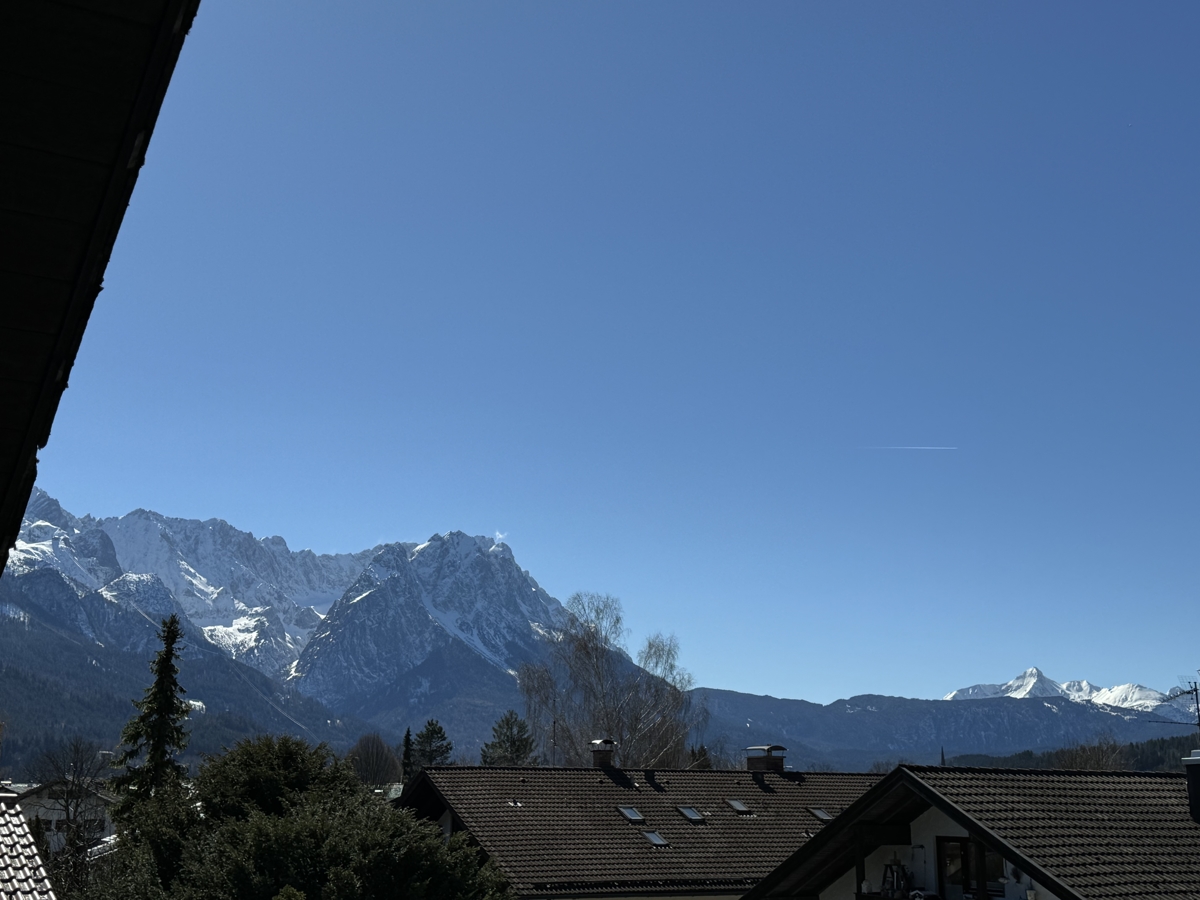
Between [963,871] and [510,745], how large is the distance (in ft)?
277

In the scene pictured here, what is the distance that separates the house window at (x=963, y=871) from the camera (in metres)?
16.1

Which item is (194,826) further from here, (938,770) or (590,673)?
(590,673)

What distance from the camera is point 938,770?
16938 millimetres

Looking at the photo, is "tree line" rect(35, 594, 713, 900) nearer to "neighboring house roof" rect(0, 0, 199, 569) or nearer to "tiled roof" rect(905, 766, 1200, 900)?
"tiled roof" rect(905, 766, 1200, 900)

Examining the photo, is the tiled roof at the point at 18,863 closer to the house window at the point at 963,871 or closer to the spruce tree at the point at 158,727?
the house window at the point at 963,871

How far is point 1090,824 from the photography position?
16.4m

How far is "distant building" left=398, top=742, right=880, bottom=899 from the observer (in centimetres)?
2691

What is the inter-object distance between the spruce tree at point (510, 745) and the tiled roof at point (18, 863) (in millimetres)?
72504

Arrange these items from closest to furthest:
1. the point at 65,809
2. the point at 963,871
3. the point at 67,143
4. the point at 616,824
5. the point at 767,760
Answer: the point at 67,143 < the point at 963,871 < the point at 616,824 < the point at 767,760 < the point at 65,809

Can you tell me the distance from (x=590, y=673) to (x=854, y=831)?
159 feet

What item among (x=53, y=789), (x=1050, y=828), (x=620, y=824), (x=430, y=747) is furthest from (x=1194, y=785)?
(x=430, y=747)

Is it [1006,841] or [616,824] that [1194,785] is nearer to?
[1006,841]

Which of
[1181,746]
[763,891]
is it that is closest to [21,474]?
[763,891]

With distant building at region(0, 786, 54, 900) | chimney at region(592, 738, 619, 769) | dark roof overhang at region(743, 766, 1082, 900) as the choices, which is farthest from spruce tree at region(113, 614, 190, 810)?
dark roof overhang at region(743, 766, 1082, 900)
